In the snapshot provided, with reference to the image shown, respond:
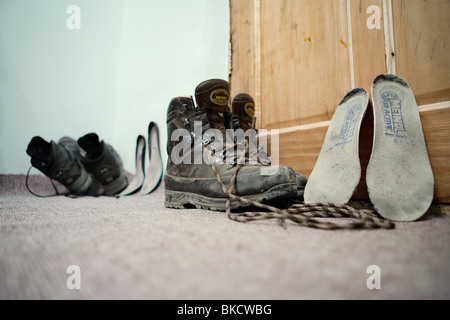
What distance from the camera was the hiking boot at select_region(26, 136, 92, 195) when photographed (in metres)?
1.17

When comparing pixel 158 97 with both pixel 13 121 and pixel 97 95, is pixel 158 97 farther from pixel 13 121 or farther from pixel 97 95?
pixel 13 121

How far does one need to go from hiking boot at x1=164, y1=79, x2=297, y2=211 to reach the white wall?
682 millimetres

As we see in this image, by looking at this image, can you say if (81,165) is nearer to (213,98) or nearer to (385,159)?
(213,98)

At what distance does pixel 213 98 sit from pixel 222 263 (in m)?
0.54

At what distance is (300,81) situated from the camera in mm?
967

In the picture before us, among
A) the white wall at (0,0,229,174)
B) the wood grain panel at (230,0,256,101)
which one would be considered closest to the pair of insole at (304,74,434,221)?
the wood grain panel at (230,0,256,101)

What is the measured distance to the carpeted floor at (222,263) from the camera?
0.64 ft

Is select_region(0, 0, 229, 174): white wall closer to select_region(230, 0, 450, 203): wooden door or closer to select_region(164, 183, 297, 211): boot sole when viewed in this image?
select_region(230, 0, 450, 203): wooden door

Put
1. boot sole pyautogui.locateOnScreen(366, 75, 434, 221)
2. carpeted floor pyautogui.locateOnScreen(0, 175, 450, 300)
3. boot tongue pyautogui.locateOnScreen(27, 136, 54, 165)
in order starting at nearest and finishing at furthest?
1. carpeted floor pyautogui.locateOnScreen(0, 175, 450, 300)
2. boot sole pyautogui.locateOnScreen(366, 75, 434, 221)
3. boot tongue pyautogui.locateOnScreen(27, 136, 54, 165)

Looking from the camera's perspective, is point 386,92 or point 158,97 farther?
point 158,97

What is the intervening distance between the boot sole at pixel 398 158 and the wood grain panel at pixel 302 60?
0.61 feet
